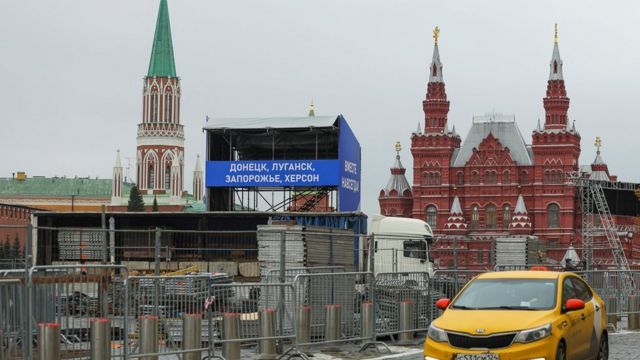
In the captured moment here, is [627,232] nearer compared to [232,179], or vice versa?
[232,179]

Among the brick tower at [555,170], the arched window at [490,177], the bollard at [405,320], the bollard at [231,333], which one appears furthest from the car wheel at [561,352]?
the arched window at [490,177]

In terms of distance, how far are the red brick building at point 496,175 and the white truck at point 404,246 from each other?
65079 millimetres

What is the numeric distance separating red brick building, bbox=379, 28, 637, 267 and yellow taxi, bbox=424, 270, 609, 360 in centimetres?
8493

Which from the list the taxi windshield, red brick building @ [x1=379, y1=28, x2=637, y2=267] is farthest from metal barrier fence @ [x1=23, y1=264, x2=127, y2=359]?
red brick building @ [x1=379, y1=28, x2=637, y2=267]

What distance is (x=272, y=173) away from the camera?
51.5 m

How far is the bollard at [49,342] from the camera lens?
1174 cm

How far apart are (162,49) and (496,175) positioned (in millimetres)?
67672

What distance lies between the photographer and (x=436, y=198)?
10612 cm

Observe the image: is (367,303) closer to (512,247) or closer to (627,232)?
(512,247)

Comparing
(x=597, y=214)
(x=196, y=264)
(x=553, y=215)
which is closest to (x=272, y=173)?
(x=196, y=264)

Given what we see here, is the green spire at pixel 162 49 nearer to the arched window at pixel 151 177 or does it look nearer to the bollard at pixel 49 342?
the arched window at pixel 151 177

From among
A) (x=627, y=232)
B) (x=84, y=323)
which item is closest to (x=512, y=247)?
(x=84, y=323)

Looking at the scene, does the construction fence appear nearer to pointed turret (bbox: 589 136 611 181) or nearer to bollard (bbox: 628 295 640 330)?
bollard (bbox: 628 295 640 330)

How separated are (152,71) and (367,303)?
145668 millimetres
